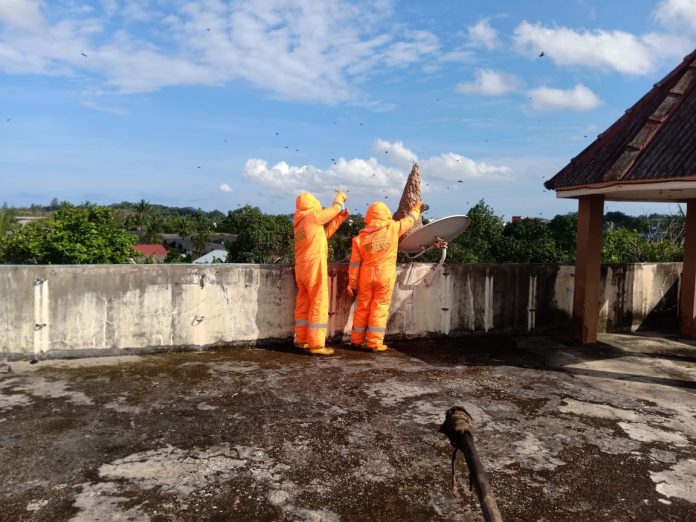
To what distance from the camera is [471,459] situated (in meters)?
1.53

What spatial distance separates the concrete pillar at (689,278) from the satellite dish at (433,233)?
400cm

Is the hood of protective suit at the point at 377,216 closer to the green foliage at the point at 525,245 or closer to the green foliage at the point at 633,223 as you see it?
the green foliage at the point at 633,223

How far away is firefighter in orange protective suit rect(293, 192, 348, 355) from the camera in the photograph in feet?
21.4

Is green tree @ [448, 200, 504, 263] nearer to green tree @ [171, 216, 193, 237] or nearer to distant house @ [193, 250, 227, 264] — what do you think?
distant house @ [193, 250, 227, 264]

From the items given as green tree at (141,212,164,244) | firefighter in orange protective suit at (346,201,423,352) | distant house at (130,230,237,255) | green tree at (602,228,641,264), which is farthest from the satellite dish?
green tree at (141,212,164,244)

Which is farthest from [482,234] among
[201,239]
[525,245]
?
[201,239]

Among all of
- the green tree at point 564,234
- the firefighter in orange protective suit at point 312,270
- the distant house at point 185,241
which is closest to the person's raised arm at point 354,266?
the firefighter in orange protective suit at point 312,270

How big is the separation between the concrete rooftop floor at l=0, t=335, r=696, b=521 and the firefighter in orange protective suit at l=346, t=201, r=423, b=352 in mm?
580

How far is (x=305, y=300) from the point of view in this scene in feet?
22.2

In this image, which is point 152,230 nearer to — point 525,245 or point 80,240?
point 525,245

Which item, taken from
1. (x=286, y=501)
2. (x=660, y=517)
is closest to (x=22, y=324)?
(x=286, y=501)

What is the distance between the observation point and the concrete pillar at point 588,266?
754 cm

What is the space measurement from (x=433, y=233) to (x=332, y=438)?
13.0 ft

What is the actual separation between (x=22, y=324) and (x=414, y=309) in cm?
508
